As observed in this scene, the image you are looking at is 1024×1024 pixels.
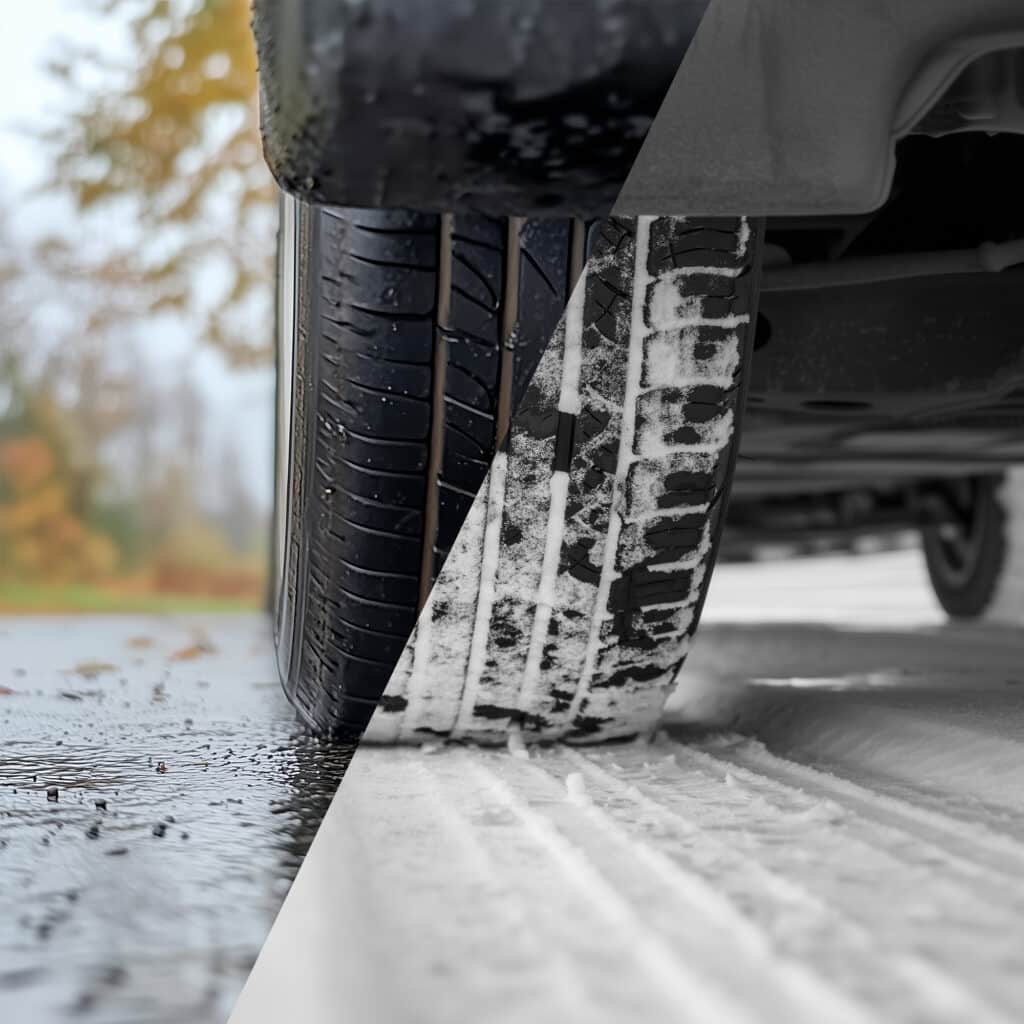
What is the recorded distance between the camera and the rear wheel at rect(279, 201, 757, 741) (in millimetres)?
1078

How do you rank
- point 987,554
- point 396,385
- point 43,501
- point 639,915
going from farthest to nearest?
1. point 43,501
2. point 987,554
3. point 396,385
4. point 639,915

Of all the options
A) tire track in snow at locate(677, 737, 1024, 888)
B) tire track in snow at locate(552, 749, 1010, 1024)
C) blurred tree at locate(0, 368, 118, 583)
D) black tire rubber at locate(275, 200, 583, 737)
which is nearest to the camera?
tire track in snow at locate(552, 749, 1010, 1024)

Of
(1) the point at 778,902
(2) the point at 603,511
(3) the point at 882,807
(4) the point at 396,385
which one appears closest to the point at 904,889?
(1) the point at 778,902

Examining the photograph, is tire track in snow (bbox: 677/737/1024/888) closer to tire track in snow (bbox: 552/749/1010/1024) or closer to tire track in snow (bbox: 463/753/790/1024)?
tire track in snow (bbox: 552/749/1010/1024)

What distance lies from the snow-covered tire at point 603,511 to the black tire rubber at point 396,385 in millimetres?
27

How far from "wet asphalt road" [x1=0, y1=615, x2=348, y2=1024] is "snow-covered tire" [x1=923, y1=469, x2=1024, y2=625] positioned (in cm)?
196

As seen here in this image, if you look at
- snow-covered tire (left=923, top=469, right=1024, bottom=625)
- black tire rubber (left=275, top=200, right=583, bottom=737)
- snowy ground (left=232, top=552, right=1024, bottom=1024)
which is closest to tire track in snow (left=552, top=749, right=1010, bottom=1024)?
snowy ground (left=232, top=552, right=1024, bottom=1024)

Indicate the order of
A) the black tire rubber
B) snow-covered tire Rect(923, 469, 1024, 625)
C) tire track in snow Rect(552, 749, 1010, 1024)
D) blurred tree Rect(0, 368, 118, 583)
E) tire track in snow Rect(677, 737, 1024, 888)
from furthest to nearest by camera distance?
1. blurred tree Rect(0, 368, 118, 583)
2. snow-covered tire Rect(923, 469, 1024, 625)
3. the black tire rubber
4. tire track in snow Rect(677, 737, 1024, 888)
5. tire track in snow Rect(552, 749, 1010, 1024)

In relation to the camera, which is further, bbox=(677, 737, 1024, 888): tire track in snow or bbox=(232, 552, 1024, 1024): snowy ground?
bbox=(677, 737, 1024, 888): tire track in snow

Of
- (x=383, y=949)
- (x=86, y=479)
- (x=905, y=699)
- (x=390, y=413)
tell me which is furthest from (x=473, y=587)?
(x=86, y=479)

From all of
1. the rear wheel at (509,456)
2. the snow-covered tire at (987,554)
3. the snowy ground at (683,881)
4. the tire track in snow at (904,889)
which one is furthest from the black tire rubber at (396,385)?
the snow-covered tire at (987,554)

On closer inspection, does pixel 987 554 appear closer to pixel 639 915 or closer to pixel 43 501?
pixel 639 915

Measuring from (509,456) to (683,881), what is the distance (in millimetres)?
481

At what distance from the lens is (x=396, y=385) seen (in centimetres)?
111
